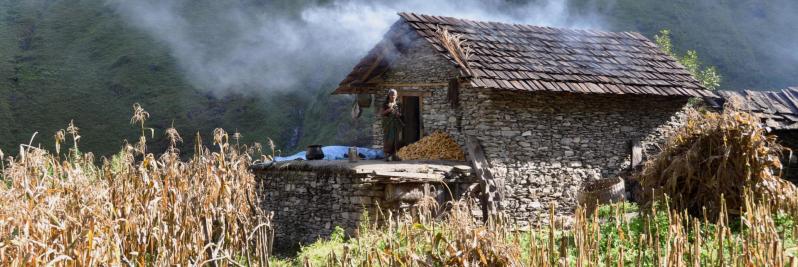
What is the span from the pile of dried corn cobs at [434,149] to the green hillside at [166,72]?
13.9m

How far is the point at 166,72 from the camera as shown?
1252 inches

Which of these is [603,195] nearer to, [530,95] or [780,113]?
[530,95]

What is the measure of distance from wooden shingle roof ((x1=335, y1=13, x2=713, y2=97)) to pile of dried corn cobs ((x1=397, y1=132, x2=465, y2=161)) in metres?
1.39

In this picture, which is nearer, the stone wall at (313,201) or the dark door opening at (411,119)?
the stone wall at (313,201)

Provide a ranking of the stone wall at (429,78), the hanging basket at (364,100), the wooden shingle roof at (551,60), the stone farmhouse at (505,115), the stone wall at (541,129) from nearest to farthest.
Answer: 1. the stone farmhouse at (505,115)
2. the stone wall at (541,129)
3. the wooden shingle roof at (551,60)
4. the stone wall at (429,78)
5. the hanging basket at (364,100)

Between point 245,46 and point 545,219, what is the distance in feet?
82.6

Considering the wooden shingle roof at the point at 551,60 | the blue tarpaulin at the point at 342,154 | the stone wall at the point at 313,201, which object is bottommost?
the stone wall at the point at 313,201

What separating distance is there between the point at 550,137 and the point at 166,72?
23.0 meters

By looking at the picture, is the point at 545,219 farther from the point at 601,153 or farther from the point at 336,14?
the point at 336,14

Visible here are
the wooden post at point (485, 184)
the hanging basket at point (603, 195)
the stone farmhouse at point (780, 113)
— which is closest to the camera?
the hanging basket at point (603, 195)

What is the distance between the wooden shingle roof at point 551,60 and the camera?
1224cm

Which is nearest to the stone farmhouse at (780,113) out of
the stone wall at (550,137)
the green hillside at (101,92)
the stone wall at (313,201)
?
the stone wall at (550,137)

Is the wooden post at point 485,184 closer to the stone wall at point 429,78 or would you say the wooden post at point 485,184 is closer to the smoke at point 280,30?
the stone wall at point 429,78

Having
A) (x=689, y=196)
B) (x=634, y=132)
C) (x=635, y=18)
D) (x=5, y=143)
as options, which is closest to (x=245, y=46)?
(x=5, y=143)
